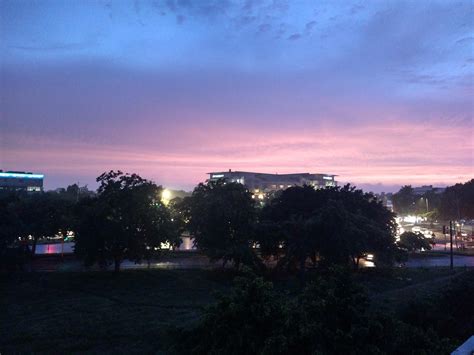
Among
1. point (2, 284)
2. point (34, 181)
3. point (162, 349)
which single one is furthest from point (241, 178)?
point (162, 349)

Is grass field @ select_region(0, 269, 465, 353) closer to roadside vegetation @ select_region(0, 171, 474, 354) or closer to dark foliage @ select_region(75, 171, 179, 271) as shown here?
roadside vegetation @ select_region(0, 171, 474, 354)

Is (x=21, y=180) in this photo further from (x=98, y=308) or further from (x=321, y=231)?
(x=321, y=231)

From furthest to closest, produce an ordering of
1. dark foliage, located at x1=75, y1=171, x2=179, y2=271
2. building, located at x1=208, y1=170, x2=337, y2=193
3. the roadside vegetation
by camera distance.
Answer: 1. building, located at x1=208, y1=170, x2=337, y2=193
2. dark foliage, located at x1=75, y1=171, x2=179, y2=271
3. the roadside vegetation

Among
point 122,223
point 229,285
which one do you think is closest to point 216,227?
point 229,285

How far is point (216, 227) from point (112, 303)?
11.1 m

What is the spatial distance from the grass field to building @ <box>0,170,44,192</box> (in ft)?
322

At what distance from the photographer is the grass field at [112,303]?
681 inches

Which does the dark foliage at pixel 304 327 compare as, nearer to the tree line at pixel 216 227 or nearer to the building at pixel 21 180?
the tree line at pixel 216 227

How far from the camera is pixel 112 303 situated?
79.5 ft

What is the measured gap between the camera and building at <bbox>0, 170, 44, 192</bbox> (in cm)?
11543

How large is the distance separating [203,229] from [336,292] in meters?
24.0

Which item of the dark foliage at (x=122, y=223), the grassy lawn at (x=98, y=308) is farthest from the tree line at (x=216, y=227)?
the grassy lawn at (x=98, y=308)

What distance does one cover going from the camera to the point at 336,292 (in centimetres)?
985

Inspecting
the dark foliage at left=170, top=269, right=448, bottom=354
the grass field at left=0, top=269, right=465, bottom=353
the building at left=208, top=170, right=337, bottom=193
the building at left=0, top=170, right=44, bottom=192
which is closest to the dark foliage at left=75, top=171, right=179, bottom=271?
the grass field at left=0, top=269, right=465, bottom=353
